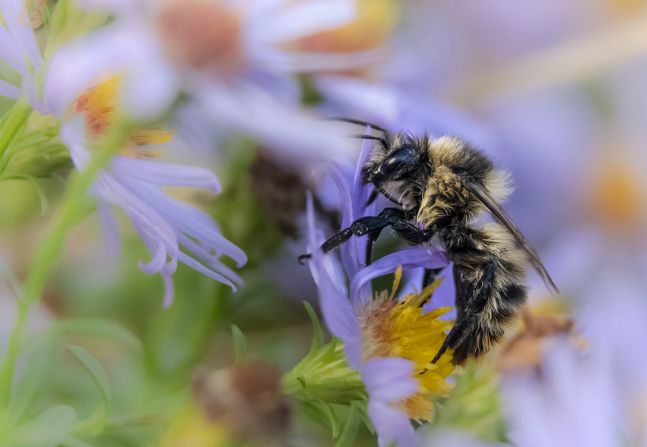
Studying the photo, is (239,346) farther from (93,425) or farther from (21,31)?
(21,31)

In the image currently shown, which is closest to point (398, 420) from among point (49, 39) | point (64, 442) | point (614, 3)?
point (64, 442)

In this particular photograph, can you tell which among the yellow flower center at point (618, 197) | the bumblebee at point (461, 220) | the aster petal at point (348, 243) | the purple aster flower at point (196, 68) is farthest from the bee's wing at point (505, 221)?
the yellow flower center at point (618, 197)

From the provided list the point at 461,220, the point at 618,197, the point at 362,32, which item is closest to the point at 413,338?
the point at 461,220

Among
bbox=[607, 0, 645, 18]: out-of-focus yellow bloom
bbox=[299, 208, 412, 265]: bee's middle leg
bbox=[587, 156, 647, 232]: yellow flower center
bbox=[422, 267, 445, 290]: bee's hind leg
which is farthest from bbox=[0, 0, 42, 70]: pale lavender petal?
bbox=[607, 0, 645, 18]: out-of-focus yellow bloom

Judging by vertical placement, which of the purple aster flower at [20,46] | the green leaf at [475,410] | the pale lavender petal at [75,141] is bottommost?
the green leaf at [475,410]

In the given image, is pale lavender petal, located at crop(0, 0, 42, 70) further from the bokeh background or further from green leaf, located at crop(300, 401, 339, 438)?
green leaf, located at crop(300, 401, 339, 438)

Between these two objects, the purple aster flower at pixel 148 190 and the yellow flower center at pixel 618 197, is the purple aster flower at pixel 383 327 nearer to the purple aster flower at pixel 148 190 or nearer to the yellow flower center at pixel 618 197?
the purple aster flower at pixel 148 190
